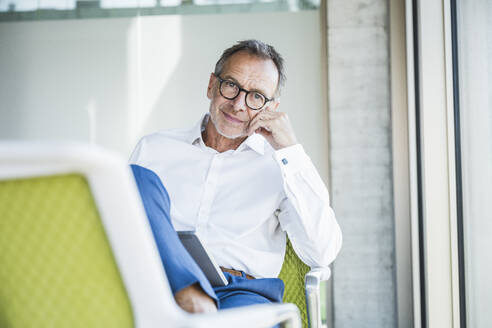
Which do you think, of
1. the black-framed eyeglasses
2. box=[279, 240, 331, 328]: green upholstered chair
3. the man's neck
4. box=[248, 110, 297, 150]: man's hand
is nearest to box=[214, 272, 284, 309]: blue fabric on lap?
box=[279, 240, 331, 328]: green upholstered chair

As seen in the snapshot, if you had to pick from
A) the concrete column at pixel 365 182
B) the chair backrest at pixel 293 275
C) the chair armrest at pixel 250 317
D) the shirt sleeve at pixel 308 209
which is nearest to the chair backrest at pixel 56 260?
the chair armrest at pixel 250 317

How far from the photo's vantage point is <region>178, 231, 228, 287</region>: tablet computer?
3.99 feet

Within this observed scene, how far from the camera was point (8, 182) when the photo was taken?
1.96 feet

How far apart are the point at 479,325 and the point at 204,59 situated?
2.17 m

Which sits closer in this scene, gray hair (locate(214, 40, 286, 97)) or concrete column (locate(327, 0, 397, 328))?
gray hair (locate(214, 40, 286, 97))

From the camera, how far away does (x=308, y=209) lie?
5.45 feet

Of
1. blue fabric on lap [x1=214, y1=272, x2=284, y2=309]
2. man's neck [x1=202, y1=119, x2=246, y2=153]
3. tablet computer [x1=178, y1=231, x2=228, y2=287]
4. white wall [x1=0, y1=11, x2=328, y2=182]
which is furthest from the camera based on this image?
white wall [x1=0, y1=11, x2=328, y2=182]

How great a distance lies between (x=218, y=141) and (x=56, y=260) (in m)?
1.38

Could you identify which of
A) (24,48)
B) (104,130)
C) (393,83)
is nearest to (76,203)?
(393,83)

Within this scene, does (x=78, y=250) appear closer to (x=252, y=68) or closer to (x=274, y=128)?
(x=274, y=128)

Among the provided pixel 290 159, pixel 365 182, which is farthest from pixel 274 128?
pixel 365 182

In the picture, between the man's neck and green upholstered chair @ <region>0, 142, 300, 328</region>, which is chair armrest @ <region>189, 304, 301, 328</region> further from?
the man's neck

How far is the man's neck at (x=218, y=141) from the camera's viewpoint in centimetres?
198

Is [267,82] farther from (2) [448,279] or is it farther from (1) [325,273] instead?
(2) [448,279]
